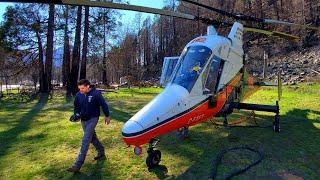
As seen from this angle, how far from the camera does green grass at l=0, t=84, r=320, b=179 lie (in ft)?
24.8

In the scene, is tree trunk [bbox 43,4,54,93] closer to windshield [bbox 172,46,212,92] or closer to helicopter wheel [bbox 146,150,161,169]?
windshield [bbox 172,46,212,92]

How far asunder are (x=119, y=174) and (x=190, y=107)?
7.00 feet

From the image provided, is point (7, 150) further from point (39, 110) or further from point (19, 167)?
point (39, 110)

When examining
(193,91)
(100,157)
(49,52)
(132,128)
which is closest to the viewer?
(132,128)

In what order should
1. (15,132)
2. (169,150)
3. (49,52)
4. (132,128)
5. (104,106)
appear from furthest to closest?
(49,52) < (15,132) < (169,150) < (104,106) < (132,128)

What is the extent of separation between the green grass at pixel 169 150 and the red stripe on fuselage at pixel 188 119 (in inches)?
29.8

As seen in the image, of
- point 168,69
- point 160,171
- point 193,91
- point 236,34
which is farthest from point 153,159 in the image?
point 236,34

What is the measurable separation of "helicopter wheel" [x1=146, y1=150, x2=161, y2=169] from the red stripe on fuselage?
48 cm

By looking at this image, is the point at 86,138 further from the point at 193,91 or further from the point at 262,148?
the point at 262,148

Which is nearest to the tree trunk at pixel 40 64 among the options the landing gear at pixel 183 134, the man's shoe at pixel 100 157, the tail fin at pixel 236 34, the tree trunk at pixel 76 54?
the tree trunk at pixel 76 54

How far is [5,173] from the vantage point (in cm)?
786

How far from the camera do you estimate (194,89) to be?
866 centimetres

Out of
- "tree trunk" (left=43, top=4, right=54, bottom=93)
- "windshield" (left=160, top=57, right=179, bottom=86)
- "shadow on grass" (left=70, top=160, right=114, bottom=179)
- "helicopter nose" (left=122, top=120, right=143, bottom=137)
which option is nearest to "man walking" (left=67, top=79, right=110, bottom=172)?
"shadow on grass" (left=70, top=160, right=114, bottom=179)

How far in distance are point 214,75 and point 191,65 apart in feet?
2.66
